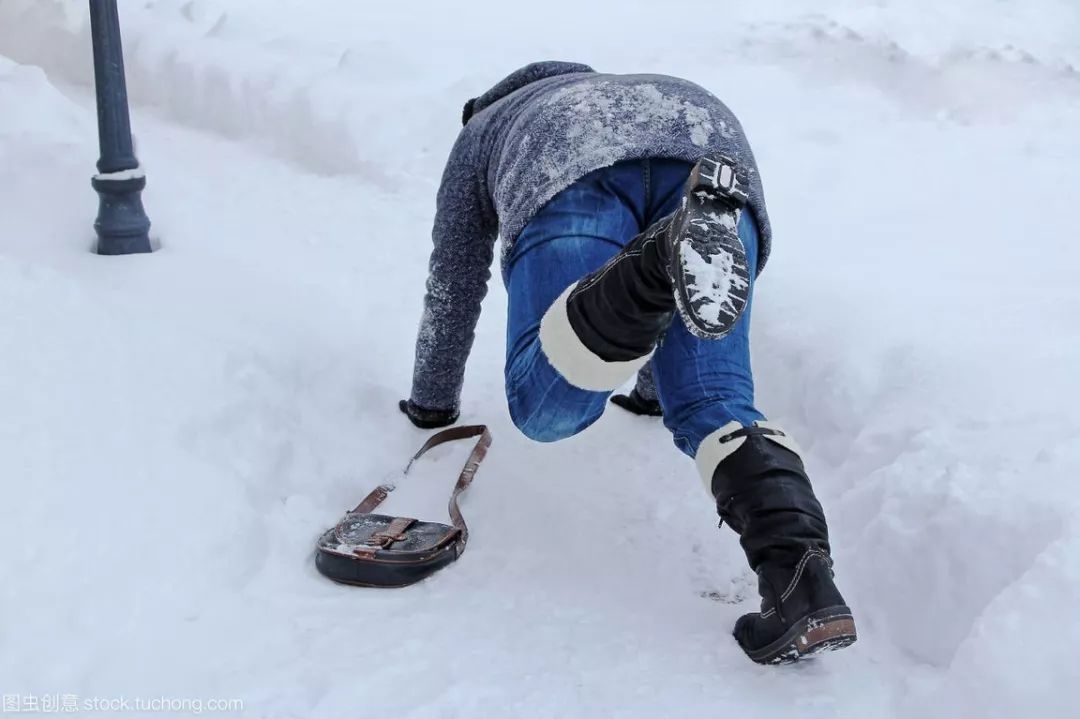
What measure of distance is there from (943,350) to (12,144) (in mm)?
2816

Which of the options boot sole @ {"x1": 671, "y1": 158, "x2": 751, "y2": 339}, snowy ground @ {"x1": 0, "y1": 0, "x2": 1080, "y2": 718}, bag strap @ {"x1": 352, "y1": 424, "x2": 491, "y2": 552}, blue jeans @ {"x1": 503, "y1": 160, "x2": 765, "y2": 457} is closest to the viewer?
boot sole @ {"x1": 671, "y1": 158, "x2": 751, "y2": 339}

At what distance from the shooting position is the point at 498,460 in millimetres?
2531

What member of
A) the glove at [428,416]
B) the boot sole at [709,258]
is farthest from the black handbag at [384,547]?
the boot sole at [709,258]

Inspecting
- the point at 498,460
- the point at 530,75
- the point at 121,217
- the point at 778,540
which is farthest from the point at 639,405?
the point at 121,217

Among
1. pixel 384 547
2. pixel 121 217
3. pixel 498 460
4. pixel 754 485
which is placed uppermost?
pixel 754 485

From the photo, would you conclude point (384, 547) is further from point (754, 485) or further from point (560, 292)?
point (754, 485)

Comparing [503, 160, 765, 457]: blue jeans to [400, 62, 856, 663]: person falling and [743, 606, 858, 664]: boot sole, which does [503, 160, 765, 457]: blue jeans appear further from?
[743, 606, 858, 664]: boot sole

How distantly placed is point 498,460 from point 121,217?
131cm

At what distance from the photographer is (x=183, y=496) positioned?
1982 millimetres

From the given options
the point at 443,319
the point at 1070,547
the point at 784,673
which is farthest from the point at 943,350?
the point at 443,319

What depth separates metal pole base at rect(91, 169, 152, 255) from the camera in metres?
2.71

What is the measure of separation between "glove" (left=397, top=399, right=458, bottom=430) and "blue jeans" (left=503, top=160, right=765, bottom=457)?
0.82m

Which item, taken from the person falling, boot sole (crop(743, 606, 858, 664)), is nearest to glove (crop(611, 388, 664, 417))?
the person falling

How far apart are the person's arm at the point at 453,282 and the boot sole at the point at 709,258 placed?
79 centimetres
